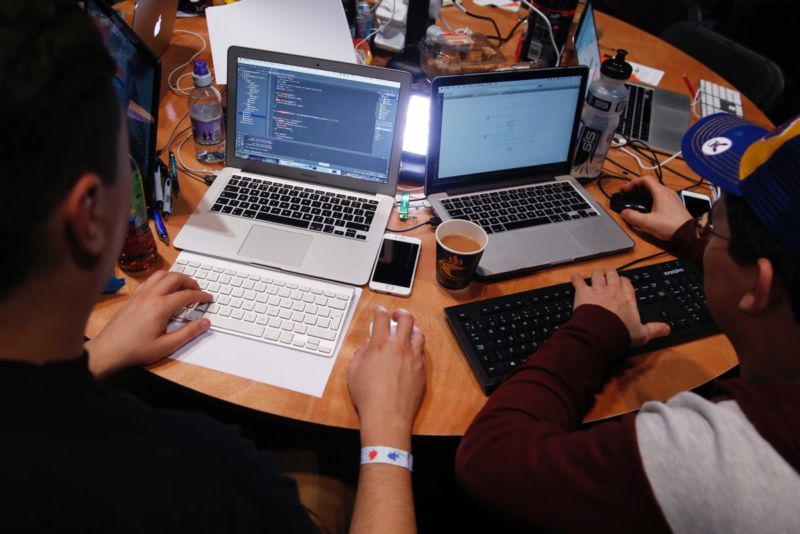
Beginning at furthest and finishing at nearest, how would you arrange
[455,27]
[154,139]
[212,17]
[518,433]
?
[455,27]
[212,17]
[154,139]
[518,433]

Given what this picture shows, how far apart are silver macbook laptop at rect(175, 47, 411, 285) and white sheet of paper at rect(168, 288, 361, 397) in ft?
0.61

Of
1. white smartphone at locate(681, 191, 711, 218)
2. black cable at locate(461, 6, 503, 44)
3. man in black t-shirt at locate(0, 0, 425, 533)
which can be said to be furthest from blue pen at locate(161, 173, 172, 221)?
black cable at locate(461, 6, 503, 44)

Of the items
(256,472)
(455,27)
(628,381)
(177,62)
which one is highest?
(455,27)

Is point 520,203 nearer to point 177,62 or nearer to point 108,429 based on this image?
point 108,429

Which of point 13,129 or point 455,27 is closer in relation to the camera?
point 13,129

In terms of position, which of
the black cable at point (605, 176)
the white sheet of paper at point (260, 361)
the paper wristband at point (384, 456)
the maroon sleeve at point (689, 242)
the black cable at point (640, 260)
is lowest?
the paper wristband at point (384, 456)

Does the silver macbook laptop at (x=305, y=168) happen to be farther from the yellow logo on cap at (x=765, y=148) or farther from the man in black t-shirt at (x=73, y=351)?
the yellow logo on cap at (x=765, y=148)

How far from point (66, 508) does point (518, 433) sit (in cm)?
57

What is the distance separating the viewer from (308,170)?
46.6 inches

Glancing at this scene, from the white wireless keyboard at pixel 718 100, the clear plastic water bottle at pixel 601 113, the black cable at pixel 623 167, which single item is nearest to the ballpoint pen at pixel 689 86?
the white wireless keyboard at pixel 718 100

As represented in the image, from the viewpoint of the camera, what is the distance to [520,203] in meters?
1.20

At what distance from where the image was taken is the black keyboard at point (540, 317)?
35.6 inches

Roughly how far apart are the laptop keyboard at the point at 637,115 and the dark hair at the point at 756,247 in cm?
92

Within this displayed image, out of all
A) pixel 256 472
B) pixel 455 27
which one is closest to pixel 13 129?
pixel 256 472
